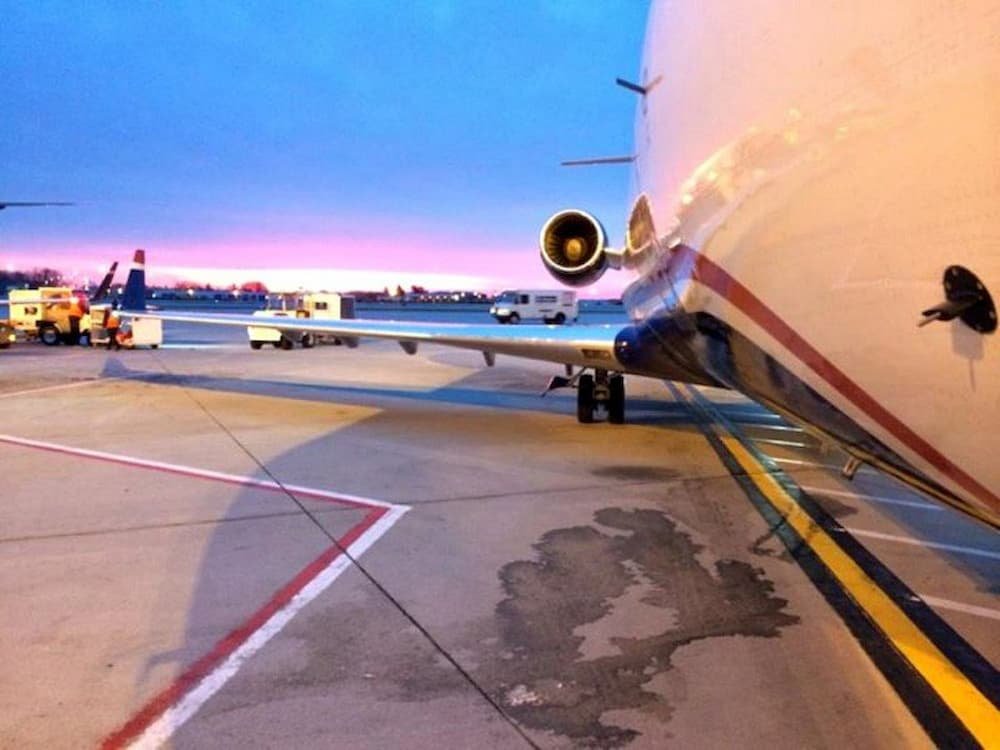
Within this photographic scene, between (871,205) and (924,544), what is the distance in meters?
4.39

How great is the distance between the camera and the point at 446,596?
174 inches

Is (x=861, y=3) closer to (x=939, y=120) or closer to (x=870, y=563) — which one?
(x=939, y=120)

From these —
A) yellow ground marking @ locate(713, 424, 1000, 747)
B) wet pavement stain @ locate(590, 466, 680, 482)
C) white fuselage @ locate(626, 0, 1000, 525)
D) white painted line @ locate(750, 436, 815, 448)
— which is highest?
white fuselage @ locate(626, 0, 1000, 525)

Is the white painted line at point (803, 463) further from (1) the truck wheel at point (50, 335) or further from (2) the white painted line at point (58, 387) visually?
(1) the truck wheel at point (50, 335)

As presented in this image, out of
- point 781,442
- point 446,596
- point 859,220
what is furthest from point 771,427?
point 859,220

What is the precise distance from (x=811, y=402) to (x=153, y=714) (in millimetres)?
2735

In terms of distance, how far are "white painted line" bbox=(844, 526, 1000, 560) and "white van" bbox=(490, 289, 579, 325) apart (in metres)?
48.2

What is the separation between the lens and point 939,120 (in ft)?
5.29

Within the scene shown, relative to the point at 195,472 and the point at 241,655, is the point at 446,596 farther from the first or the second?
the point at 195,472

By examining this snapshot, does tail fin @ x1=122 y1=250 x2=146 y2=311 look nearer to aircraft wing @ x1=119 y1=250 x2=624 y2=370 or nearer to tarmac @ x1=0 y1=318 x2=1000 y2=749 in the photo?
aircraft wing @ x1=119 y1=250 x2=624 y2=370

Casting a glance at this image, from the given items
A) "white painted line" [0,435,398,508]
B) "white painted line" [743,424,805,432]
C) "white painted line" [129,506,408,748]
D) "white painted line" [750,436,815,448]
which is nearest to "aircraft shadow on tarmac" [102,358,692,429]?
"white painted line" [743,424,805,432]

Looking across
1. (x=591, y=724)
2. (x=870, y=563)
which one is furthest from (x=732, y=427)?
(x=591, y=724)

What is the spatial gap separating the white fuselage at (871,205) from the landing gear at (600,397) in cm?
814

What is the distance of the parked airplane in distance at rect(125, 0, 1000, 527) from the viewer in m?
1.60
